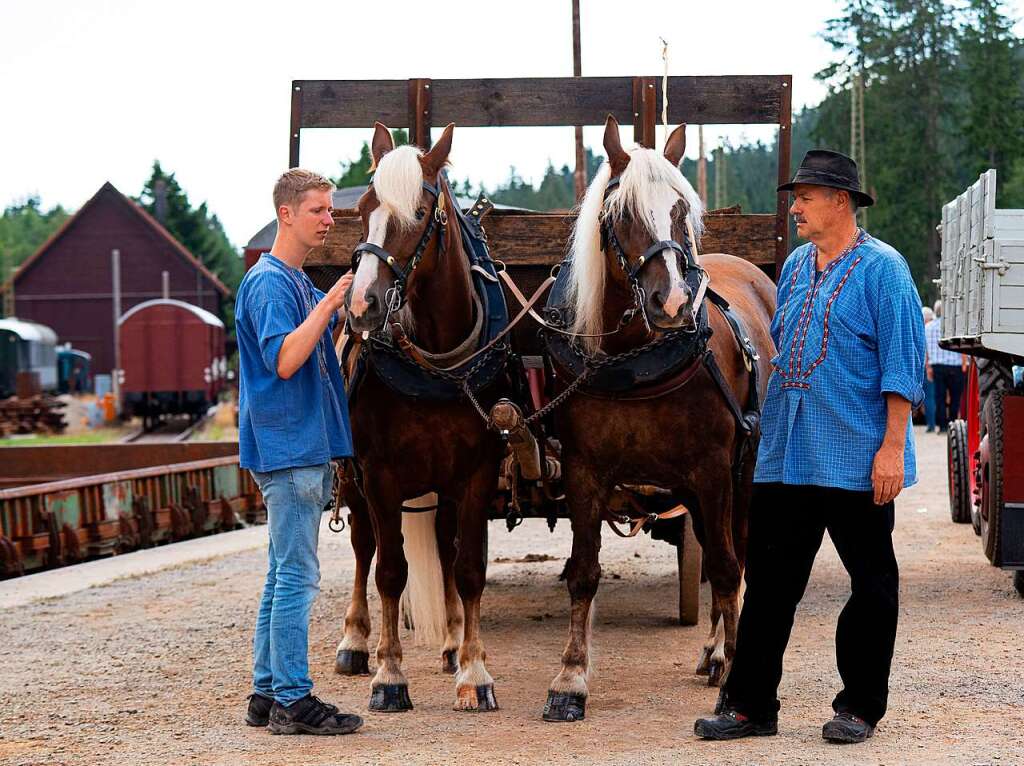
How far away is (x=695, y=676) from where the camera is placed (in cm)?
600

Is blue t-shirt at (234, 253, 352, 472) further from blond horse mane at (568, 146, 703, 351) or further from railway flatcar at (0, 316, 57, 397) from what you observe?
railway flatcar at (0, 316, 57, 397)

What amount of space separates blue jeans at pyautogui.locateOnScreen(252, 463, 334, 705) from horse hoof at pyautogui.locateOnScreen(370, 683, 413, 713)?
0.50m

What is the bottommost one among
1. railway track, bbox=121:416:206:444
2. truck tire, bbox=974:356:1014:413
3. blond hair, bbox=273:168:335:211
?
railway track, bbox=121:416:206:444

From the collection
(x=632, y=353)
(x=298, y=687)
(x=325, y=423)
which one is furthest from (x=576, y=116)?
(x=298, y=687)

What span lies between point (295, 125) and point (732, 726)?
4054mm

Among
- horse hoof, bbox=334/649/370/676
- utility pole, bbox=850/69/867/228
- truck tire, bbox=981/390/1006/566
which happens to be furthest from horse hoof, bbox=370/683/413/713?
utility pole, bbox=850/69/867/228

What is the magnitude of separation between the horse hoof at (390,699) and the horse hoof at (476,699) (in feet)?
0.70

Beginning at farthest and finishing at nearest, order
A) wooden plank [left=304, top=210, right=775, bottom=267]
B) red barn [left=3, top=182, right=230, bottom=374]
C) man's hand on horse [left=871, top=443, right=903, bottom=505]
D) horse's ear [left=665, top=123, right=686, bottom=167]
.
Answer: red barn [left=3, top=182, right=230, bottom=374]
wooden plank [left=304, top=210, right=775, bottom=267]
horse's ear [left=665, top=123, right=686, bottom=167]
man's hand on horse [left=871, top=443, right=903, bottom=505]

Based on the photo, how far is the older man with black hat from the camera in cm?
456

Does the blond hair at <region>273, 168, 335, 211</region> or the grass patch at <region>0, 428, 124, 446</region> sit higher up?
the blond hair at <region>273, 168, 335, 211</region>

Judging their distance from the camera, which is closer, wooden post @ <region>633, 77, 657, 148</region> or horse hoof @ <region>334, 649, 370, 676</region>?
horse hoof @ <region>334, 649, 370, 676</region>

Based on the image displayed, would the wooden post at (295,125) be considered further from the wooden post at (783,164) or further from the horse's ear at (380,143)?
the wooden post at (783,164)

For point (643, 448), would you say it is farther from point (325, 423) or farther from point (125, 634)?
point (125, 634)

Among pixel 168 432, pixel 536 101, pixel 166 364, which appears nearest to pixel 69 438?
pixel 168 432
